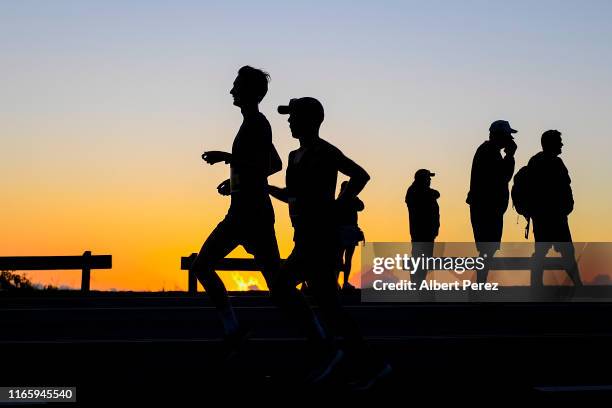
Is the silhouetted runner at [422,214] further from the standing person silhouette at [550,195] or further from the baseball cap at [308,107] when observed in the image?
the baseball cap at [308,107]

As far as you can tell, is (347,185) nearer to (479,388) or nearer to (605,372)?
(479,388)

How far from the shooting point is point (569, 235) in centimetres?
1870

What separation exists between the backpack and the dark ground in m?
1.42

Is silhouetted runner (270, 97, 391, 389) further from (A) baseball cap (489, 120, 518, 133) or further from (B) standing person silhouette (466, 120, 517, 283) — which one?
(A) baseball cap (489, 120, 518, 133)

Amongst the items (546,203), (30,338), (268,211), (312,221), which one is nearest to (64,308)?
(30,338)

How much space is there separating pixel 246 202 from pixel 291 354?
1.62 m

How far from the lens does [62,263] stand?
25250mm

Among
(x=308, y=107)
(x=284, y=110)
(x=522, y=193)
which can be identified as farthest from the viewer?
(x=522, y=193)

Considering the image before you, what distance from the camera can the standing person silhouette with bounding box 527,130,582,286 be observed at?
725 inches

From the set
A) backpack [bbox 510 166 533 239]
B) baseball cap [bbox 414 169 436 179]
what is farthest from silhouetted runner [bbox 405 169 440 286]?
backpack [bbox 510 166 533 239]

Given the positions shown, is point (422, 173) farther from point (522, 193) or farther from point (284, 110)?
point (284, 110)

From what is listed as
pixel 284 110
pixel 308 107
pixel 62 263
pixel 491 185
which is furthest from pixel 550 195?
pixel 62 263

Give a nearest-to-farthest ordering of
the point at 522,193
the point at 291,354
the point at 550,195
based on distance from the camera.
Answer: the point at 291,354, the point at 550,195, the point at 522,193

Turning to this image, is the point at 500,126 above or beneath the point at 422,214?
beneath
